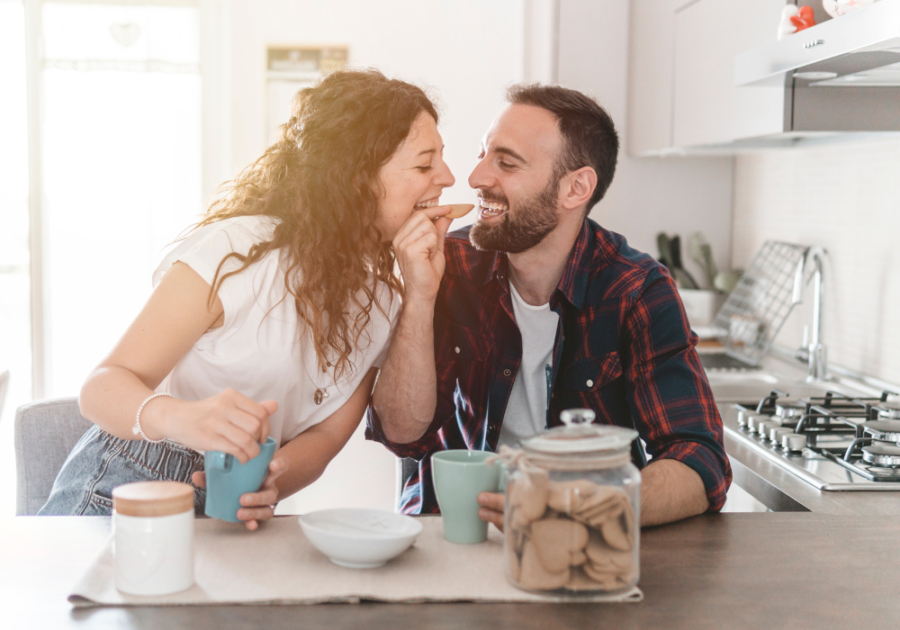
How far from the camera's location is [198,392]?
1358 mm

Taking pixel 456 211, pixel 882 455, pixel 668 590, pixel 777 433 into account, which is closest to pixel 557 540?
pixel 668 590

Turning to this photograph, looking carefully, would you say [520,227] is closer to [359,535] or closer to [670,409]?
[670,409]

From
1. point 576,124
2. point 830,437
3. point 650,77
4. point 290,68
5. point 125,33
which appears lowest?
point 830,437

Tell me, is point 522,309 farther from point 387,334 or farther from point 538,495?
point 538,495

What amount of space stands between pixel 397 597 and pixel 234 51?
2993 millimetres

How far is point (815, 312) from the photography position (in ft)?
8.20

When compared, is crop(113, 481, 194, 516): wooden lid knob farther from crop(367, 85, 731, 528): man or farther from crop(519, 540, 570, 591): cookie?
crop(367, 85, 731, 528): man

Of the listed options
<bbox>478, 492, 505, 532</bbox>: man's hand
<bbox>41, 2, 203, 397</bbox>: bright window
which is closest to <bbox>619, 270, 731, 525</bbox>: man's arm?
<bbox>478, 492, 505, 532</bbox>: man's hand

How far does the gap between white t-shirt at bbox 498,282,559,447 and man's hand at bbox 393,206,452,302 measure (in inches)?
11.6

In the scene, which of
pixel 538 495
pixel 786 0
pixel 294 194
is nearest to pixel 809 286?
pixel 786 0

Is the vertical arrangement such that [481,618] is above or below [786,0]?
below

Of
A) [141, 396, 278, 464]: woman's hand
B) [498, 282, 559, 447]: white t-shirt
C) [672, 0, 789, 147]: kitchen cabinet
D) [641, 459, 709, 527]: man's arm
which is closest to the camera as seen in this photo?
[141, 396, 278, 464]: woman's hand

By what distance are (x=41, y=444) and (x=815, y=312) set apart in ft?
6.89

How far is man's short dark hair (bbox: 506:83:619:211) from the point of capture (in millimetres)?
1779
